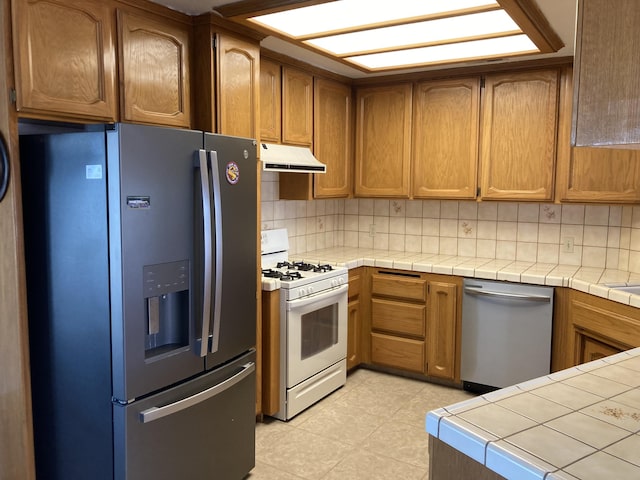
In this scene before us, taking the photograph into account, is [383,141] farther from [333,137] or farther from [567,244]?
[567,244]

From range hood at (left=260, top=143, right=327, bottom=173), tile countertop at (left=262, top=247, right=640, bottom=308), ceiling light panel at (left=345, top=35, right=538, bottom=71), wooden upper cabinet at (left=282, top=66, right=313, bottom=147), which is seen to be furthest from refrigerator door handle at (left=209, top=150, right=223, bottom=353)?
ceiling light panel at (left=345, top=35, right=538, bottom=71)

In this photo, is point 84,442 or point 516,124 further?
point 516,124

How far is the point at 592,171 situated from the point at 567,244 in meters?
0.60

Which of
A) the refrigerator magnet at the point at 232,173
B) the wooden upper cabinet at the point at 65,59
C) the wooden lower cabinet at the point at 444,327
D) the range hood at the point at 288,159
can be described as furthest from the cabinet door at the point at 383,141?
the wooden upper cabinet at the point at 65,59

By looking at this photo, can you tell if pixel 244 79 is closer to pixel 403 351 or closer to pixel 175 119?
pixel 175 119

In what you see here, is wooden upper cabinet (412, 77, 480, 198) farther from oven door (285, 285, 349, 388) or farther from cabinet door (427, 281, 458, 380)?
oven door (285, 285, 349, 388)

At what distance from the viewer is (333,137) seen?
154 inches

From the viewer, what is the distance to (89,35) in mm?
2100

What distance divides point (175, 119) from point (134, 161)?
0.72 m

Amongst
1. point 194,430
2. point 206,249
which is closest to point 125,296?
point 206,249

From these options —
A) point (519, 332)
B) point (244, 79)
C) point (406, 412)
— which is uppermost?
point (244, 79)

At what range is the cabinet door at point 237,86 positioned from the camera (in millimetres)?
2611

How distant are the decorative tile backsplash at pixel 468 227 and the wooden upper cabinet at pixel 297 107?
0.35m

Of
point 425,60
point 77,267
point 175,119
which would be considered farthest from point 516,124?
point 77,267
